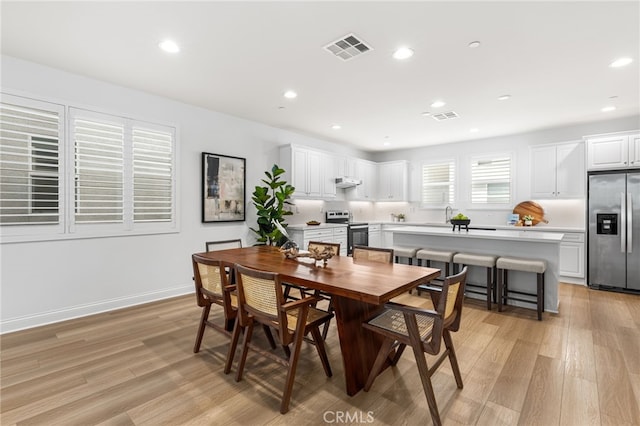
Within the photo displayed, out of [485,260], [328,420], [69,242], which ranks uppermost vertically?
[69,242]

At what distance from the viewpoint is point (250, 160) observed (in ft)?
17.3

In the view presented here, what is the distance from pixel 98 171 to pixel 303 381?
335cm

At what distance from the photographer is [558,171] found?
215 inches

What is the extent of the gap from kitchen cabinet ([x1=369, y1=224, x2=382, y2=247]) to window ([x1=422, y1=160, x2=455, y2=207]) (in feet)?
3.95

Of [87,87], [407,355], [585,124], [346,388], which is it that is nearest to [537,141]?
[585,124]

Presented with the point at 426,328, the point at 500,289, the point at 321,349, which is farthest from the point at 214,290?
the point at 500,289

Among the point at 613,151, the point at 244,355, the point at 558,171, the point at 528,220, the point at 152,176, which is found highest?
the point at 613,151

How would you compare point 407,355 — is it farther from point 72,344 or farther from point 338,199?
point 338,199

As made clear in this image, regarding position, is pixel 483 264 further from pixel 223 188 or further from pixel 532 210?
pixel 223 188

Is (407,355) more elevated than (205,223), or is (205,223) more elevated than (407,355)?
(205,223)

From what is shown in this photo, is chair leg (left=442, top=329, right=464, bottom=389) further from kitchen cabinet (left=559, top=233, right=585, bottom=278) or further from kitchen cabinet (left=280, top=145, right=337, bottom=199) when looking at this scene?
kitchen cabinet (left=559, top=233, right=585, bottom=278)

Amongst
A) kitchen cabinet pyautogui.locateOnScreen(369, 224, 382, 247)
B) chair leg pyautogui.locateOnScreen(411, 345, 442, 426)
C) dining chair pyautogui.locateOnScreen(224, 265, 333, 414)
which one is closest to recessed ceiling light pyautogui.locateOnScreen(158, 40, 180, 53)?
dining chair pyautogui.locateOnScreen(224, 265, 333, 414)

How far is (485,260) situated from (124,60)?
15.2 feet

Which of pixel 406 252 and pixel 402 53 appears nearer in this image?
pixel 402 53
